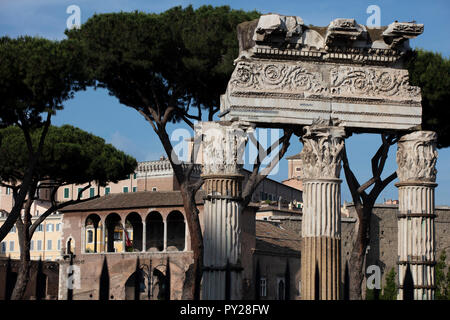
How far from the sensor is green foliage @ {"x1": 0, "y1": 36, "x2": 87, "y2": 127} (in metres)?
21.1

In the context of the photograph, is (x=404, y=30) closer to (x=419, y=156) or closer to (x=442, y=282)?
(x=419, y=156)

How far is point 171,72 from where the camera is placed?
21516mm

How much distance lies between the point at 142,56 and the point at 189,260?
18.5m

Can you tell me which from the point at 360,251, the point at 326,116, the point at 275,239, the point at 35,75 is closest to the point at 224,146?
the point at 326,116

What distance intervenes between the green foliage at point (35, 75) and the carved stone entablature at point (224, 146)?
32.8ft

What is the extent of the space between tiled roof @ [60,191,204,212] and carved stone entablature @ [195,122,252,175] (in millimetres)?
27490

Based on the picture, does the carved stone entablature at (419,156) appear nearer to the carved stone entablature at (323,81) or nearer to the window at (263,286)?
the carved stone entablature at (323,81)

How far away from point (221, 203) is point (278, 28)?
2687 mm

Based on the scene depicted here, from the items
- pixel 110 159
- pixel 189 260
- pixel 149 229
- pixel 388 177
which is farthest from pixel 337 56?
pixel 149 229

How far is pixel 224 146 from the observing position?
1225 cm

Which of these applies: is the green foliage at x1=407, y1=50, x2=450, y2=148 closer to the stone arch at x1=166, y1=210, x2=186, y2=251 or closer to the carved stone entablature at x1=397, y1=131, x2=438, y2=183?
the carved stone entablature at x1=397, y1=131, x2=438, y2=183

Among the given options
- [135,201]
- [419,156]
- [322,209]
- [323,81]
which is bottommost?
[322,209]

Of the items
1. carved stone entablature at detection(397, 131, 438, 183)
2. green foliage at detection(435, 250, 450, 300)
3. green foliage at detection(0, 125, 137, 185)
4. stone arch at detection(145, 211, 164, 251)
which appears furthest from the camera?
stone arch at detection(145, 211, 164, 251)

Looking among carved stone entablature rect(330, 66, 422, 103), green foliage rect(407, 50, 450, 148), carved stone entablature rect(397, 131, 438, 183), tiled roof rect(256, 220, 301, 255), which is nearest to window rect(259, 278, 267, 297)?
tiled roof rect(256, 220, 301, 255)
